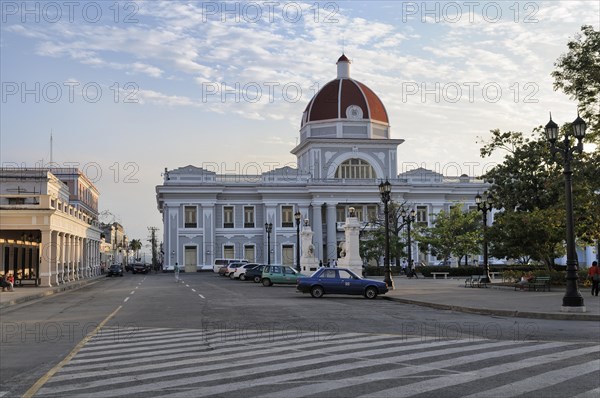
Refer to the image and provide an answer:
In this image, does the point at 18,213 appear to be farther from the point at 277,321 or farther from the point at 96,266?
the point at 96,266

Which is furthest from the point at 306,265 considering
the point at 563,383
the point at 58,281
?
the point at 563,383

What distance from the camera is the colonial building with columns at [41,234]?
135ft

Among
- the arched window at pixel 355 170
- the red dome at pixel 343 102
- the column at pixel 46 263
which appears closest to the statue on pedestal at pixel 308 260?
the column at pixel 46 263

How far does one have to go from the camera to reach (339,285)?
1188 inches

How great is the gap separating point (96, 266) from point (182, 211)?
1328cm

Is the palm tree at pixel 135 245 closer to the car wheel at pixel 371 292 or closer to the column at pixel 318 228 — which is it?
the column at pixel 318 228

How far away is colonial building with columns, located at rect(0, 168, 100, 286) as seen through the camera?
41125mm

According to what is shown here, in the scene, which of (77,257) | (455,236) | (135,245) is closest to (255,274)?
(77,257)

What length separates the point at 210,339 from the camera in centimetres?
1468

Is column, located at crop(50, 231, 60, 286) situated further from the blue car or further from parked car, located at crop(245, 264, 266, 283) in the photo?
the blue car

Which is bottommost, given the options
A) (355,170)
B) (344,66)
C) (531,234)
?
(531,234)

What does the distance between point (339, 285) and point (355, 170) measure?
62.7 meters

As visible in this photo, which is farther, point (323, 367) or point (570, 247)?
point (570, 247)

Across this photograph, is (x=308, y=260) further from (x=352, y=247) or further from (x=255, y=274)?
(x=352, y=247)
